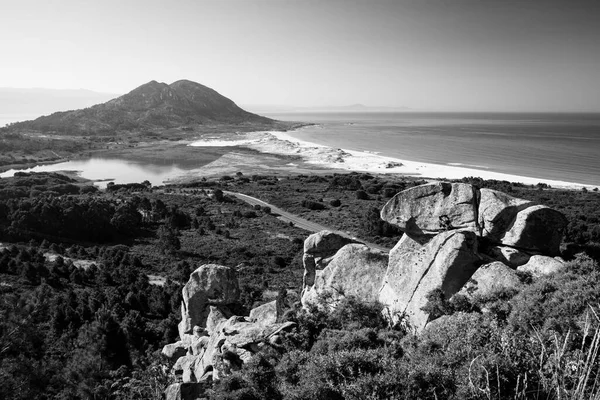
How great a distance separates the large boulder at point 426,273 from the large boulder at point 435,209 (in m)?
0.96

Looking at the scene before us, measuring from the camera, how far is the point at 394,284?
16.3m

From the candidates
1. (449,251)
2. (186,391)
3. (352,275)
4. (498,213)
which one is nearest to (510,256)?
(498,213)

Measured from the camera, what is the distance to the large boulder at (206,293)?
22516mm

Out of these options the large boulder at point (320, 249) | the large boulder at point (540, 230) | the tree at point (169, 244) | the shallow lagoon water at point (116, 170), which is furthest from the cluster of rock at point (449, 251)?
the shallow lagoon water at point (116, 170)

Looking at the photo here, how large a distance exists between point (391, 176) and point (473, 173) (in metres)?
21.3

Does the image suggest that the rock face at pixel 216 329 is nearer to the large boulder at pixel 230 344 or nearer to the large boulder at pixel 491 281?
the large boulder at pixel 230 344

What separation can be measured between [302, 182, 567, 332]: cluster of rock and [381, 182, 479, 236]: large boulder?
0.04 m

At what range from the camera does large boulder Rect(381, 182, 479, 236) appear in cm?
1619

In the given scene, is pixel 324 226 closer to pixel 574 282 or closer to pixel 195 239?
pixel 195 239

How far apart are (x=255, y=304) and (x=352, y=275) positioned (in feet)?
41.9

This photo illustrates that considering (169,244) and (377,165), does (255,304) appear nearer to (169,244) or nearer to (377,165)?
(169,244)

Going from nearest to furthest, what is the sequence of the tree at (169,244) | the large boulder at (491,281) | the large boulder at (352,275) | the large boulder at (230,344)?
the large boulder at (491,281) < the large boulder at (230,344) < the large boulder at (352,275) < the tree at (169,244)

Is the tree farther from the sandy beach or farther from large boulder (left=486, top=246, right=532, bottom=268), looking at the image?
the sandy beach

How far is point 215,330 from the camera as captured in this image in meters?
19.4
